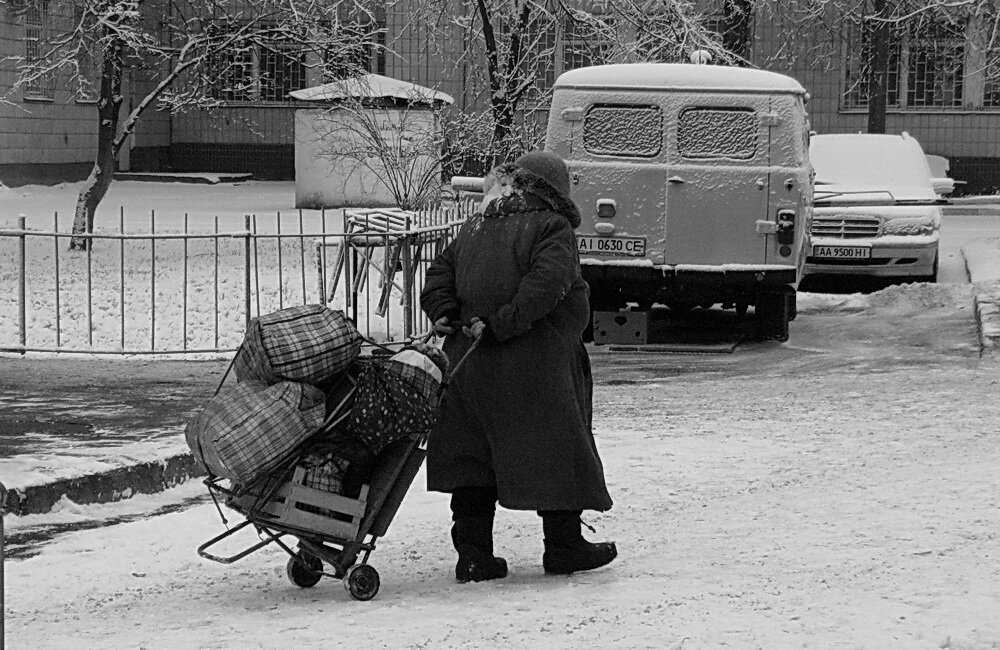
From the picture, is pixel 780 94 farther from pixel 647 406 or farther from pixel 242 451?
pixel 242 451

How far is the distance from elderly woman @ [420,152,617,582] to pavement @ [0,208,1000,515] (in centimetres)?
278

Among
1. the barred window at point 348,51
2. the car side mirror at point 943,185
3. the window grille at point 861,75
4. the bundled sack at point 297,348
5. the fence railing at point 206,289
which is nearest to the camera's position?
the bundled sack at point 297,348

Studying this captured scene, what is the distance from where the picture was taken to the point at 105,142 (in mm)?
19500

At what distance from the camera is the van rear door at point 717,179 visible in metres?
12.6

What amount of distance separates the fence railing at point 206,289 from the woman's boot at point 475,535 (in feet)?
21.2

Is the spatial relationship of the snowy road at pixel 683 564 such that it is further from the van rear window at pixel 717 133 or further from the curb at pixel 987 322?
the van rear window at pixel 717 133

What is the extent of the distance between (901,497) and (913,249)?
10470 mm

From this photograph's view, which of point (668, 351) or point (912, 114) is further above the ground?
point (912, 114)

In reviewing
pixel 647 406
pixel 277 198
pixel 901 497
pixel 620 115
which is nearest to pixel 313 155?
pixel 277 198

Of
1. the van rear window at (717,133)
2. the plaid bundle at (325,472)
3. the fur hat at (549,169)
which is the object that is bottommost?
the plaid bundle at (325,472)

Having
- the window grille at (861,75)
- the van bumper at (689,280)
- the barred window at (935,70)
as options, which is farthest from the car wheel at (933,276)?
the barred window at (935,70)

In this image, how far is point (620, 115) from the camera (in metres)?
12.9

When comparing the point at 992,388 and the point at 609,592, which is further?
the point at 992,388

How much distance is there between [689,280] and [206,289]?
16.9 feet
